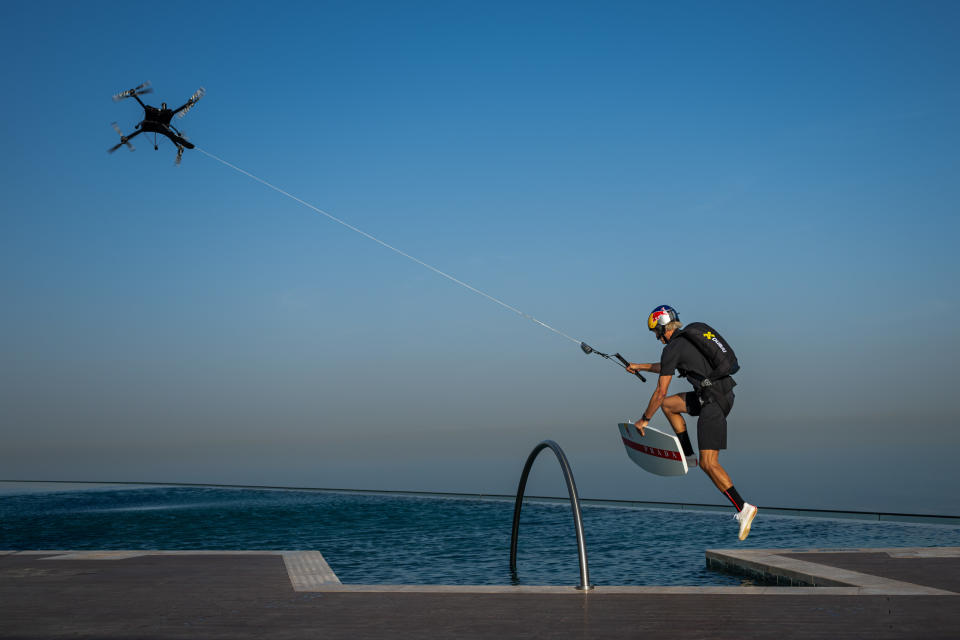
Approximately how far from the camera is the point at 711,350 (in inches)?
367

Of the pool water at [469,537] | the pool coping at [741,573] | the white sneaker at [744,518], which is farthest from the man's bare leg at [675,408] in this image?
the pool water at [469,537]

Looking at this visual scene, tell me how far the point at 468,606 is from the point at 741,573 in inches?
248

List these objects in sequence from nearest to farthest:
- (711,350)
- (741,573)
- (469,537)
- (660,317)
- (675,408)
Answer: (711,350), (675,408), (660,317), (741,573), (469,537)

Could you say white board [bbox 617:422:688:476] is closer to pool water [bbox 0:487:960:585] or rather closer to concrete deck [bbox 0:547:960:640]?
concrete deck [bbox 0:547:960:640]

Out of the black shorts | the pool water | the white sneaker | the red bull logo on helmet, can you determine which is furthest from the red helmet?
the pool water

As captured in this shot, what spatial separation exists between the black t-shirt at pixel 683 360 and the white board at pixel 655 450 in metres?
1.01

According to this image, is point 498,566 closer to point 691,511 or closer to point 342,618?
point 342,618

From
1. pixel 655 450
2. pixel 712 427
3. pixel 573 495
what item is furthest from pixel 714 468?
pixel 573 495

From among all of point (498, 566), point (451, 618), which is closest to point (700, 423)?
point (451, 618)

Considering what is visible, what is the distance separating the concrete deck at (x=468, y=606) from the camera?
6371mm

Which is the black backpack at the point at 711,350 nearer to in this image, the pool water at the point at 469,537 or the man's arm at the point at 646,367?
the man's arm at the point at 646,367

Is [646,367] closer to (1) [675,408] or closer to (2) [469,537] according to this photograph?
(1) [675,408]

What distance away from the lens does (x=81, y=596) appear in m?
8.59

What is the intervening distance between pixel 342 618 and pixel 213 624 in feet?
3.99
